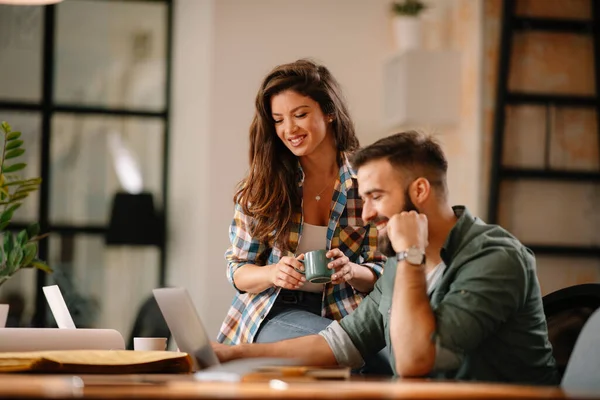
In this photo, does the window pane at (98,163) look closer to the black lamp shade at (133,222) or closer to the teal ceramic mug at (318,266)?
the black lamp shade at (133,222)

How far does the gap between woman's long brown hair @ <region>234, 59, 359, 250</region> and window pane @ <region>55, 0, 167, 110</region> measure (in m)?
3.42

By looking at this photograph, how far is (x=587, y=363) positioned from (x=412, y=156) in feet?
2.00

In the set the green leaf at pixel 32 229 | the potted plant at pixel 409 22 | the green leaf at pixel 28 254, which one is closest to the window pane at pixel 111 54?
the potted plant at pixel 409 22

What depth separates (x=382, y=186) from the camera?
217cm

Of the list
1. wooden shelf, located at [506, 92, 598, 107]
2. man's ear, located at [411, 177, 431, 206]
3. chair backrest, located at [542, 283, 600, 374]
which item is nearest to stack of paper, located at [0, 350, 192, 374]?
man's ear, located at [411, 177, 431, 206]

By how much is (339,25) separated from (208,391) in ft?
15.5

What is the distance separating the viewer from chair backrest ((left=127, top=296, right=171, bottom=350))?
512 cm

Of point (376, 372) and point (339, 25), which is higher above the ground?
point (339, 25)

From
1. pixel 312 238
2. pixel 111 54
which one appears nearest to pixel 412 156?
pixel 312 238

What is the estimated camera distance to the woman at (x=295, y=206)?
2.90 meters

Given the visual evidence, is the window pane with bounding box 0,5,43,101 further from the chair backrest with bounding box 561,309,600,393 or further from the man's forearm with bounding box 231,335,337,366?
the chair backrest with bounding box 561,309,600,393

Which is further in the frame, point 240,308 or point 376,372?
point 240,308

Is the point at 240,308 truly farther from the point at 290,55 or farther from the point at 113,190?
the point at 113,190

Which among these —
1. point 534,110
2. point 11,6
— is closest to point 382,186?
point 534,110
